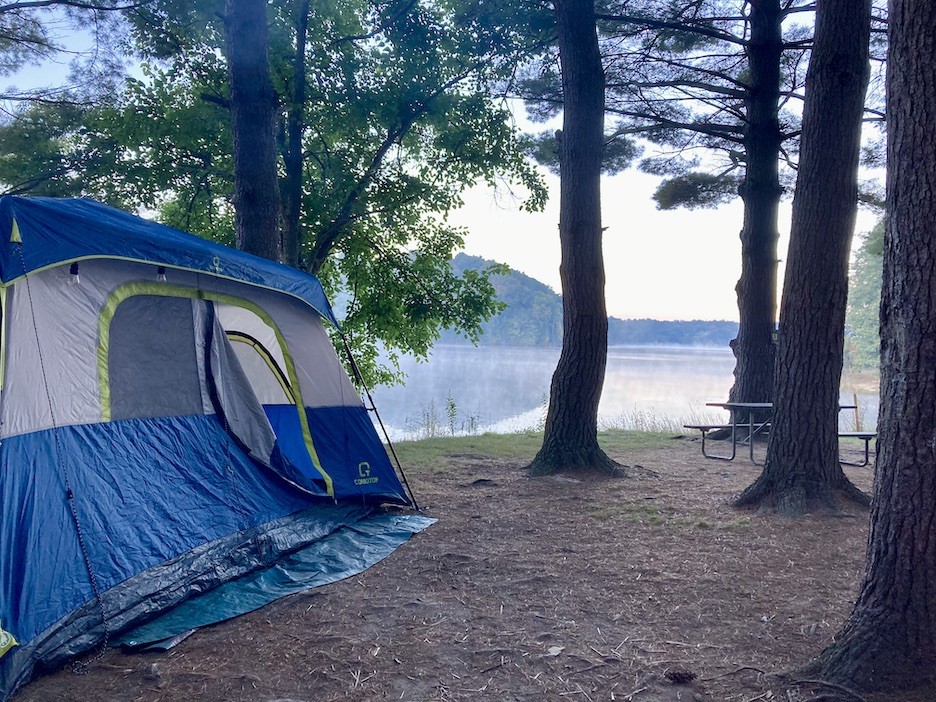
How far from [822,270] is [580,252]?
7.46ft

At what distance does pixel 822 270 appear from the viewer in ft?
15.2

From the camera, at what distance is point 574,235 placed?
6465 millimetres

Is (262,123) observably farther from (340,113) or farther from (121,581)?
(121,581)

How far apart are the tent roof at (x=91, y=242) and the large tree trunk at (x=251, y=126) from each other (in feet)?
5.93

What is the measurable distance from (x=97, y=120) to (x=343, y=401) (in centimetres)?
571

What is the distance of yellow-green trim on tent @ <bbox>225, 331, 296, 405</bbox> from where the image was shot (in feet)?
16.0

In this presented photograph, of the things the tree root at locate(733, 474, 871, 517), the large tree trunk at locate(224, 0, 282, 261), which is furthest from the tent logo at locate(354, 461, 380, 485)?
the tree root at locate(733, 474, 871, 517)

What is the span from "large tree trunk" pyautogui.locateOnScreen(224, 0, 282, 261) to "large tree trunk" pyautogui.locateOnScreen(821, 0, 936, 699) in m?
4.80

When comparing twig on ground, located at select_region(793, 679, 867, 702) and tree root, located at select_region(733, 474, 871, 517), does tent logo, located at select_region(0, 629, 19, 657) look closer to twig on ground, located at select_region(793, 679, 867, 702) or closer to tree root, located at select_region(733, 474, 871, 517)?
twig on ground, located at select_region(793, 679, 867, 702)

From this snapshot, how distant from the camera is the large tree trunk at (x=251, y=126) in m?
5.95

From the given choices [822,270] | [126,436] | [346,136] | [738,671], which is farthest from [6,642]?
[346,136]

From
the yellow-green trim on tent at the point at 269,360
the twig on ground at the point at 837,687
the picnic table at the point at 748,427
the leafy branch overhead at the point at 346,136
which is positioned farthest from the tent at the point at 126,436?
the leafy branch overhead at the point at 346,136

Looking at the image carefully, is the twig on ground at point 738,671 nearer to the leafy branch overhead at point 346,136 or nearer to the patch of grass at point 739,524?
the patch of grass at point 739,524

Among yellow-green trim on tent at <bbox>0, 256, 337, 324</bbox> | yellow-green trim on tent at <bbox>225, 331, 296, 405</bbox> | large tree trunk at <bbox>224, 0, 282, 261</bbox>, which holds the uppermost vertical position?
large tree trunk at <bbox>224, 0, 282, 261</bbox>
